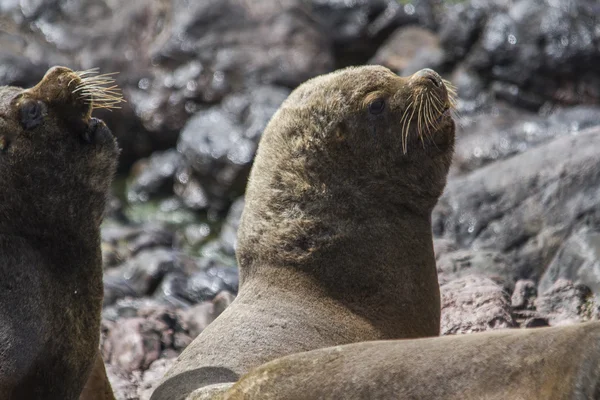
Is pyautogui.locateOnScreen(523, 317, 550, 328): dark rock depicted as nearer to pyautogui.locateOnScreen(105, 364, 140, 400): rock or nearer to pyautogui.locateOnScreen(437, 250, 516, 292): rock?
pyautogui.locateOnScreen(437, 250, 516, 292): rock

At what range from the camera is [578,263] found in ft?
30.9

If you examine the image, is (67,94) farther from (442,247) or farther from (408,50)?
(408,50)

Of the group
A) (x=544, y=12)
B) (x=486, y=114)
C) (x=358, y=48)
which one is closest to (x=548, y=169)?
(x=486, y=114)

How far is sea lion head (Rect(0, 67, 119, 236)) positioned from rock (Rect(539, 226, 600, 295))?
14.5 ft

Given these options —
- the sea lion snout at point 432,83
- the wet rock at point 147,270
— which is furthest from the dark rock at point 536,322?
the wet rock at point 147,270

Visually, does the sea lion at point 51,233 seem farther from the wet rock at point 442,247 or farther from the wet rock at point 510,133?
the wet rock at point 510,133

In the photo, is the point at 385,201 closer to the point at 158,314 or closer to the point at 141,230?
the point at 158,314

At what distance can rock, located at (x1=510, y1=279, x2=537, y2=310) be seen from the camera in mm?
9188

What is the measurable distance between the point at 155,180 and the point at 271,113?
120 inches

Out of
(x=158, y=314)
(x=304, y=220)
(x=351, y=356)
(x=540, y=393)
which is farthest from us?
(x=158, y=314)

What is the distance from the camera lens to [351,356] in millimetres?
5047

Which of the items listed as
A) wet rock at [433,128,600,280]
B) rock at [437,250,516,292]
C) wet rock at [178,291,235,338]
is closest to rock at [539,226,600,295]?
rock at [437,250,516,292]

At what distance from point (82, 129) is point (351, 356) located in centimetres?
261

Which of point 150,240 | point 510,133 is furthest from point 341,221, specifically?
point 510,133
